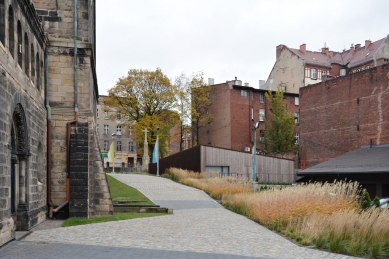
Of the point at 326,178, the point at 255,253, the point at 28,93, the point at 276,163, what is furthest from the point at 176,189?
the point at 255,253

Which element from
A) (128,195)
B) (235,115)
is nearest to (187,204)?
(128,195)

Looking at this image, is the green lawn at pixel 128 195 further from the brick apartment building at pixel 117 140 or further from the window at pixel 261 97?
the brick apartment building at pixel 117 140

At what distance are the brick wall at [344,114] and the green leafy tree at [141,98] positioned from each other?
15924 millimetres

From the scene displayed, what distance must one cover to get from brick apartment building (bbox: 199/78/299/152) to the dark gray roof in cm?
2161

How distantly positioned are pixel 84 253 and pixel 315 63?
211 feet

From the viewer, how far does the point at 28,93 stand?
13.2 meters

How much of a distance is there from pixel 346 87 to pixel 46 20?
1323 inches

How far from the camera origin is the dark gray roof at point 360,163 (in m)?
33.2

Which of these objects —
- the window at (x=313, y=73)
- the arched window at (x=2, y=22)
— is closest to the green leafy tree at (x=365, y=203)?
the arched window at (x=2, y=22)

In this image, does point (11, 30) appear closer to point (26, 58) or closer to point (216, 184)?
point (26, 58)

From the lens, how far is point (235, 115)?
204 ft

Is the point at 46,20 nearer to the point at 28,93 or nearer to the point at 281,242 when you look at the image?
the point at 28,93

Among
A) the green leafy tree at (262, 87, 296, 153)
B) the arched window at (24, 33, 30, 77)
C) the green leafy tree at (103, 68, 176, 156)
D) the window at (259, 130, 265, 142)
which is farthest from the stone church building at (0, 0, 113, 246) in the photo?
the window at (259, 130, 265, 142)

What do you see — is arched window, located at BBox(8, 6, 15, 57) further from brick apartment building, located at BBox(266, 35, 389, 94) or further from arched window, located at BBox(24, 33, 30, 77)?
brick apartment building, located at BBox(266, 35, 389, 94)
